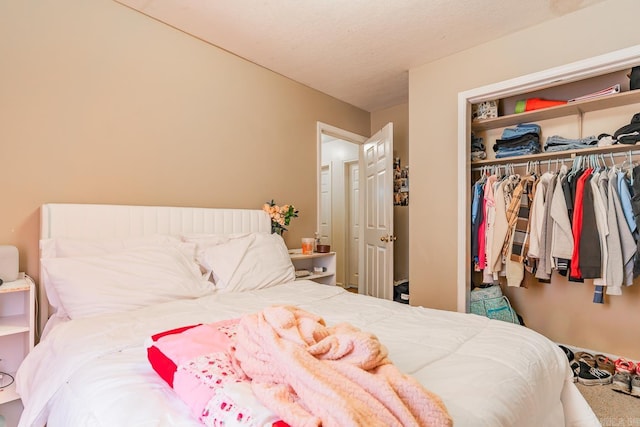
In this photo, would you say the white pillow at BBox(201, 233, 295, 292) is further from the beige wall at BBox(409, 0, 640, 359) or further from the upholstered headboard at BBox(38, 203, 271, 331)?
the beige wall at BBox(409, 0, 640, 359)

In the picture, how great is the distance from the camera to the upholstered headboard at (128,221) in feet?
6.08

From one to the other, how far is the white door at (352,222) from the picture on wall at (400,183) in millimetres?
1276

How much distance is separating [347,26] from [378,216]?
192cm

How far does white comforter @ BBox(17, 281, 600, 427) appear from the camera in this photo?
87 centimetres

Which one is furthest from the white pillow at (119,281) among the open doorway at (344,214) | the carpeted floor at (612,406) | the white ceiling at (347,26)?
the open doorway at (344,214)

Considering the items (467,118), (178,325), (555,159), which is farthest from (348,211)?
(178,325)

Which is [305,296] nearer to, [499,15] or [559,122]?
[499,15]

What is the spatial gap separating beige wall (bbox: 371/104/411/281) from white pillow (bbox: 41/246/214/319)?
2784 millimetres

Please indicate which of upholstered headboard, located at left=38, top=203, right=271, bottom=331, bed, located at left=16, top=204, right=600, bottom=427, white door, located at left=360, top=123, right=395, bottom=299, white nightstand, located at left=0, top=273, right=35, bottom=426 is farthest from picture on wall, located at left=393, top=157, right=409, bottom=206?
white nightstand, located at left=0, top=273, right=35, bottom=426

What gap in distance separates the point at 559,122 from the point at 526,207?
811 millimetres

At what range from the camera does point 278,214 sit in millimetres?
3023

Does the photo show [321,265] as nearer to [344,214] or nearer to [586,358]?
[344,214]

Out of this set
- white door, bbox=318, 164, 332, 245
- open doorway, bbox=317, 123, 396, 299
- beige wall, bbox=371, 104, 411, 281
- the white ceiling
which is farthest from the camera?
white door, bbox=318, 164, 332, 245

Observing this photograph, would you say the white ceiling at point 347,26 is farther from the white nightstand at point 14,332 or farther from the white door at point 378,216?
the white nightstand at point 14,332
